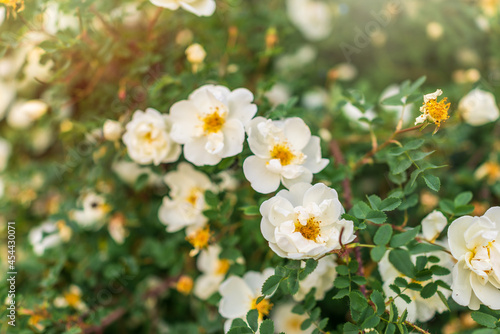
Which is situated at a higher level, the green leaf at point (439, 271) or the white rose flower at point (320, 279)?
the green leaf at point (439, 271)

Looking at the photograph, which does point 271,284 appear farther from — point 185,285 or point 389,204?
point 185,285

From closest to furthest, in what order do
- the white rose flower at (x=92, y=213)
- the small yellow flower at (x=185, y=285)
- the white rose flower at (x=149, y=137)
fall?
the white rose flower at (x=149, y=137), the small yellow flower at (x=185, y=285), the white rose flower at (x=92, y=213)

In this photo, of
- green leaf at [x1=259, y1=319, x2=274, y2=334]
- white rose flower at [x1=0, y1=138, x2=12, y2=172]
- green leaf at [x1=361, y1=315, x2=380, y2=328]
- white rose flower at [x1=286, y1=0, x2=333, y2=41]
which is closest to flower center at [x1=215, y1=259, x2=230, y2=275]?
green leaf at [x1=259, y1=319, x2=274, y2=334]

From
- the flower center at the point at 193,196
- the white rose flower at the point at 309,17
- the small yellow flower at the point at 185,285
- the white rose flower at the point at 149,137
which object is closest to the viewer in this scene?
the white rose flower at the point at 149,137

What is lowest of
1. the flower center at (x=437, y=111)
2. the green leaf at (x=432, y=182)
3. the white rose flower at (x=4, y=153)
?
the white rose flower at (x=4, y=153)

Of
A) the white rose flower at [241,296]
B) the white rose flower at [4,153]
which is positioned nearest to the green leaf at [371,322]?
the white rose flower at [241,296]

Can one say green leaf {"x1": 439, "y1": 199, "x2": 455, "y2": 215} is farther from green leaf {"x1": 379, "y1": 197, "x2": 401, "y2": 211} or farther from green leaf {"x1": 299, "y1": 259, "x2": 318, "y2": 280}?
green leaf {"x1": 299, "y1": 259, "x2": 318, "y2": 280}

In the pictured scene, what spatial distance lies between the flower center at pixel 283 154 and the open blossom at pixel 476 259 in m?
0.34

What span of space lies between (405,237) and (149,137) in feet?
2.00

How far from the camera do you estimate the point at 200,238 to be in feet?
3.24

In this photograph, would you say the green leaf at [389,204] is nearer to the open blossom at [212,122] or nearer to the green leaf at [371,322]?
the green leaf at [371,322]

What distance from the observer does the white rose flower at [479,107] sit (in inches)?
43.5

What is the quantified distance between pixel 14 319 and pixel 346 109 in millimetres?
1162

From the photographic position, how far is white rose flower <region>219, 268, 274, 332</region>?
925 millimetres
